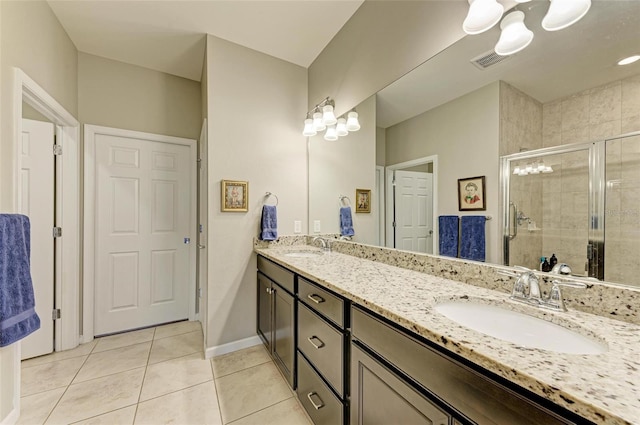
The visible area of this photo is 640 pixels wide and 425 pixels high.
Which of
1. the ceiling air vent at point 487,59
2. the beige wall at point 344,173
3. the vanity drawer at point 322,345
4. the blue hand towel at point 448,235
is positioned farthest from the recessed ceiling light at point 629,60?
the vanity drawer at point 322,345

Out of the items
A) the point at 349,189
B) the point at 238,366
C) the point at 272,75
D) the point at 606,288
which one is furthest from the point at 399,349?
the point at 272,75

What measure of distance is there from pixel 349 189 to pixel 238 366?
5.50 ft

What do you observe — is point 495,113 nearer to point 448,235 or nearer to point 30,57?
point 448,235

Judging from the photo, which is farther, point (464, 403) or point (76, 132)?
point (76, 132)

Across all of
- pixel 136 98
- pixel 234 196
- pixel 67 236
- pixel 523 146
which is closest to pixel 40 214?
pixel 67 236

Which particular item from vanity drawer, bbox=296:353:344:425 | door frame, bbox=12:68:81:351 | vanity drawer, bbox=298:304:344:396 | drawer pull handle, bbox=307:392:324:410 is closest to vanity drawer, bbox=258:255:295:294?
vanity drawer, bbox=298:304:344:396

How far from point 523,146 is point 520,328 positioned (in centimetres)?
71

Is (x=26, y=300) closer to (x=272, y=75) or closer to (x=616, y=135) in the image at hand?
(x=272, y=75)

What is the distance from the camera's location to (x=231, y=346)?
226 cm

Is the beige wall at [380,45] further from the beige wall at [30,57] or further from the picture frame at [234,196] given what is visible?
the beige wall at [30,57]

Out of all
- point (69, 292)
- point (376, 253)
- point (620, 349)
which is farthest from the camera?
point (69, 292)

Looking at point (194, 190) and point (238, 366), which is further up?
point (194, 190)

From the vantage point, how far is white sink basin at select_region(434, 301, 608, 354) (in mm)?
741

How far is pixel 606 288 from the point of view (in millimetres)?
831
